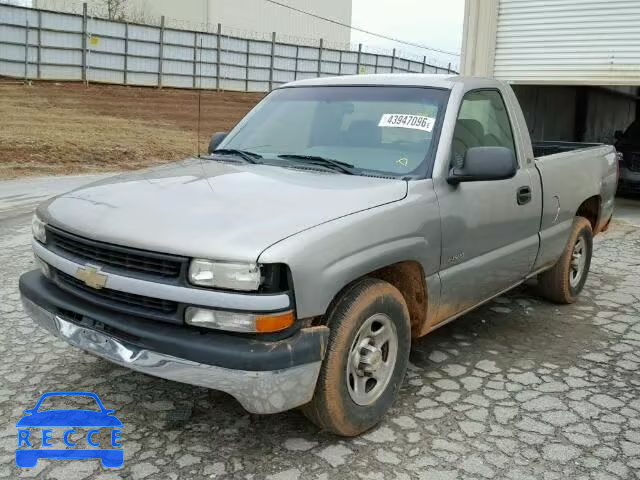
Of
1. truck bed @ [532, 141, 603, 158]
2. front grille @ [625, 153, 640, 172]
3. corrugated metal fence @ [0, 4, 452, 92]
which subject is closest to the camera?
truck bed @ [532, 141, 603, 158]

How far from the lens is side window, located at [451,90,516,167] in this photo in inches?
154

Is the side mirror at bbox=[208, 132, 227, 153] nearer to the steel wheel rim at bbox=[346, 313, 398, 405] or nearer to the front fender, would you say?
the front fender

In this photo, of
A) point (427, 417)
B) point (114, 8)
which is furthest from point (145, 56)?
point (427, 417)

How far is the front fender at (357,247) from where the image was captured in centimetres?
268

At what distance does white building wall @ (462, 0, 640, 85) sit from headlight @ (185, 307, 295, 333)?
33.0ft

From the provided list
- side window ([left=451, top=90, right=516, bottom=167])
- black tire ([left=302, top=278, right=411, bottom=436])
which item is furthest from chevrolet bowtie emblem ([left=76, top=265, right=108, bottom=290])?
side window ([left=451, top=90, right=516, bottom=167])

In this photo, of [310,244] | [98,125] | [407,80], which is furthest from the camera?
[98,125]

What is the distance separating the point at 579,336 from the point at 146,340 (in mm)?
3300

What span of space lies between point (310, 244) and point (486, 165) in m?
1.29

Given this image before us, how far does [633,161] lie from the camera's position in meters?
11.6

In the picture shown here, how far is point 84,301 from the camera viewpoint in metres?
3.06

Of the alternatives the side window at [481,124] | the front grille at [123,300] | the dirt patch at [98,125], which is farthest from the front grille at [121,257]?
the dirt patch at [98,125]

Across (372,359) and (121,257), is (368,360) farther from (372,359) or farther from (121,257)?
(121,257)

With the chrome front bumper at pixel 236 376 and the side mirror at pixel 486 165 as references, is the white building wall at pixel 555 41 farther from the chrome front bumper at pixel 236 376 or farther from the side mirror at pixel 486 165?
the chrome front bumper at pixel 236 376
